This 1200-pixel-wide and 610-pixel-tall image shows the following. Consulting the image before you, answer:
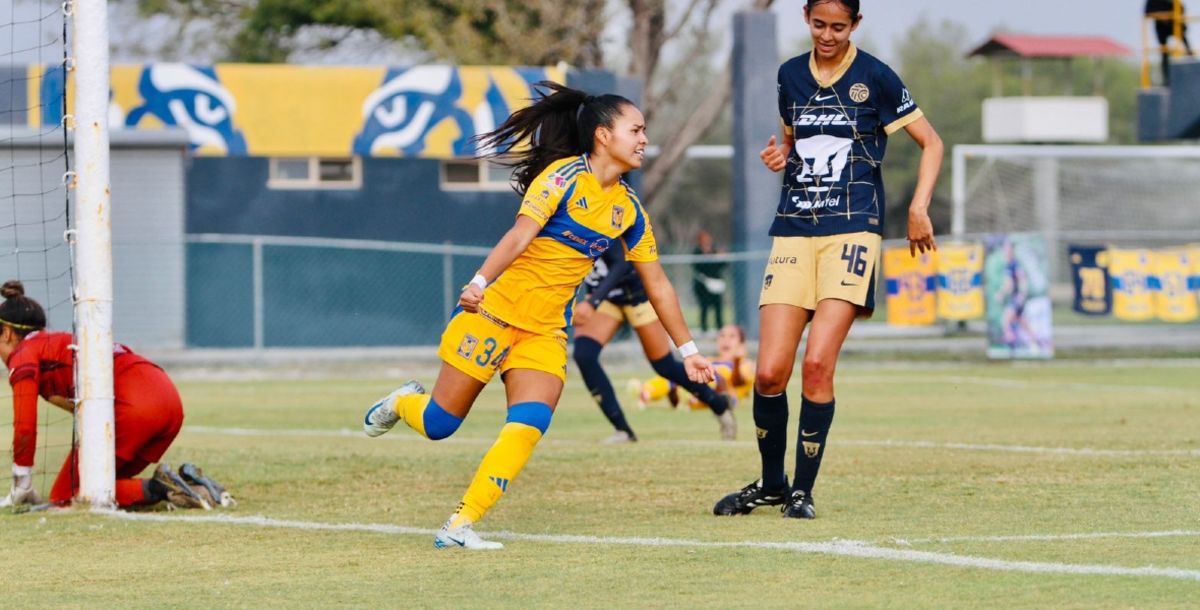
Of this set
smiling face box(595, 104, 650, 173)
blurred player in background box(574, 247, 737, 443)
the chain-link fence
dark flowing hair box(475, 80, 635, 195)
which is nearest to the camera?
smiling face box(595, 104, 650, 173)

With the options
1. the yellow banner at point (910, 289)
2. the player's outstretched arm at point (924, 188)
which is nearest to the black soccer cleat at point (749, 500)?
the player's outstretched arm at point (924, 188)

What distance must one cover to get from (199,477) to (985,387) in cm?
1118

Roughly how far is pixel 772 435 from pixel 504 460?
4.96 ft

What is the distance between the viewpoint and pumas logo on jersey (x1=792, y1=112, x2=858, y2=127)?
762 centimetres

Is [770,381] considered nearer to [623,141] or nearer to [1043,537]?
[623,141]

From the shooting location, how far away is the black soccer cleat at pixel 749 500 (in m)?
7.75

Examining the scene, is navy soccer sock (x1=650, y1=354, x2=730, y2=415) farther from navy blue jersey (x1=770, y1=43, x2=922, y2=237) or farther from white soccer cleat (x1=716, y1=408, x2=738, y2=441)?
navy blue jersey (x1=770, y1=43, x2=922, y2=237)

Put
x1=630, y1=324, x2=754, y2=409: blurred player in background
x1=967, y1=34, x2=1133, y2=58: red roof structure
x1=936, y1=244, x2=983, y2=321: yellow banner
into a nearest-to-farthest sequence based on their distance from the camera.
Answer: x1=630, y1=324, x2=754, y2=409: blurred player in background, x1=936, y1=244, x2=983, y2=321: yellow banner, x1=967, y1=34, x2=1133, y2=58: red roof structure

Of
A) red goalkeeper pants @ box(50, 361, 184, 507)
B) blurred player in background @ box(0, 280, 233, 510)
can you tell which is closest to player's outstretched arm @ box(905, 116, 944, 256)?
blurred player in background @ box(0, 280, 233, 510)

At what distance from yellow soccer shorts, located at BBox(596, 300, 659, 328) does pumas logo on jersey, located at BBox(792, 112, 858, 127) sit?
4.18 meters

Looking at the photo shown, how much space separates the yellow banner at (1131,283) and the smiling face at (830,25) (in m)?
17.2

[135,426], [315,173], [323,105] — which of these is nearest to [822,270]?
[135,426]

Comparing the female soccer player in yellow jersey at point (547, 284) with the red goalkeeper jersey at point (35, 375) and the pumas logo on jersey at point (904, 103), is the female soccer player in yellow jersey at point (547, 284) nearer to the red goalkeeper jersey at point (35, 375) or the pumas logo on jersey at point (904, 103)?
the pumas logo on jersey at point (904, 103)

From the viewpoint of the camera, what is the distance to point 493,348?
7102 millimetres
